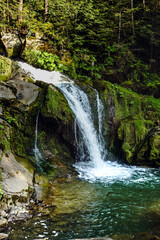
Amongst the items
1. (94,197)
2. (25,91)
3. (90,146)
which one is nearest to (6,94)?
(25,91)

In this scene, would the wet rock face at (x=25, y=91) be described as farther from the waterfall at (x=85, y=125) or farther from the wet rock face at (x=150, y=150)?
the wet rock face at (x=150, y=150)

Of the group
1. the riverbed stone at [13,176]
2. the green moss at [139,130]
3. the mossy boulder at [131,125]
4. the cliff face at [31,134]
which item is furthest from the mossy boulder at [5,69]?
the green moss at [139,130]

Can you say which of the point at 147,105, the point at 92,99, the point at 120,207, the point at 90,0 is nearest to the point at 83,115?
the point at 92,99

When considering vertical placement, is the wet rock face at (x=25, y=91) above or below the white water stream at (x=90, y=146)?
above

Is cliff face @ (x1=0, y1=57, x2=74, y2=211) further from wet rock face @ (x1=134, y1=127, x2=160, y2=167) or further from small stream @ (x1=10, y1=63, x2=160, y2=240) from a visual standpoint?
wet rock face @ (x1=134, y1=127, x2=160, y2=167)

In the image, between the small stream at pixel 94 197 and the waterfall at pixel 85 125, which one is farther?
the waterfall at pixel 85 125

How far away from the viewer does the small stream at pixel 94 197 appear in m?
4.29

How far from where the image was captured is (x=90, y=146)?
A: 32.5 feet

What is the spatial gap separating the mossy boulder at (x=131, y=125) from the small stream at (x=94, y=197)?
607 millimetres

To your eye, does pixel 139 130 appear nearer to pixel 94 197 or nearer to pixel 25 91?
pixel 94 197

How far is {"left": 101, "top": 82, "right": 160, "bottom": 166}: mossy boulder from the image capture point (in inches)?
396

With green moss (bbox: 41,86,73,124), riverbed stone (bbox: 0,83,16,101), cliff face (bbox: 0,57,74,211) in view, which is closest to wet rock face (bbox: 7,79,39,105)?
A: cliff face (bbox: 0,57,74,211)

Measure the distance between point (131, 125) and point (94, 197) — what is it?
5.66 metres

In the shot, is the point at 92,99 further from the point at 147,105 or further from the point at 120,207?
the point at 120,207
